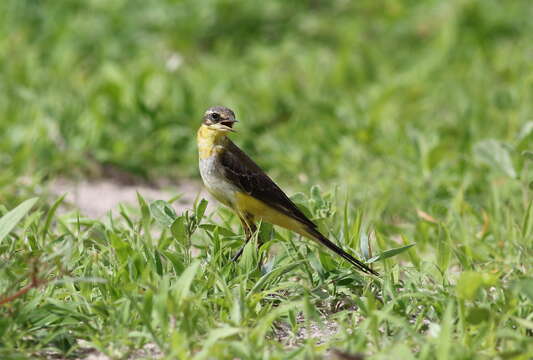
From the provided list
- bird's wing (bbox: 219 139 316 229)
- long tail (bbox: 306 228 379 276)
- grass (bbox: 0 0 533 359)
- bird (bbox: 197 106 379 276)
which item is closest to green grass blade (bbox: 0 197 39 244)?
grass (bbox: 0 0 533 359)

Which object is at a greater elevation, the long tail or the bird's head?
the bird's head

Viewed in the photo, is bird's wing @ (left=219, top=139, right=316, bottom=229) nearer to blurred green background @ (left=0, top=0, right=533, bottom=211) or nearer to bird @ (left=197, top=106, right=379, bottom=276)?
bird @ (left=197, top=106, right=379, bottom=276)

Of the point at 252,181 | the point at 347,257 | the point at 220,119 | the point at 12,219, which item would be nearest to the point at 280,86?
the point at 220,119

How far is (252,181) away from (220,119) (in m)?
0.44

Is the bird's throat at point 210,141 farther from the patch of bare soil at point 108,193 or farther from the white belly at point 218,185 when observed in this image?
the patch of bare soil at point 108,193

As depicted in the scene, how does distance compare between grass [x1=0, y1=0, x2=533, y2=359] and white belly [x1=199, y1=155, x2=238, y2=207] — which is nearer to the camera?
grass [x1=0, y1=0, x2=533, y2=359]

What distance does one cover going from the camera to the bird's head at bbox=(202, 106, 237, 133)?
5.08 meters

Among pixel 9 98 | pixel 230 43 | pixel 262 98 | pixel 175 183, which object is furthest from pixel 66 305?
pixel 230 43

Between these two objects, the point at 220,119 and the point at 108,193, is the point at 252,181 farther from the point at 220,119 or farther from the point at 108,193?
the point at 108,193

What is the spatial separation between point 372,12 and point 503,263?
6.14 metres

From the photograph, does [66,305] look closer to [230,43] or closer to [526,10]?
[230,43]

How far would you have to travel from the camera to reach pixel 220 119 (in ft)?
16.8

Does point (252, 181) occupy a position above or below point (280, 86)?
below

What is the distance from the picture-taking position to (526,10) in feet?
33.9
